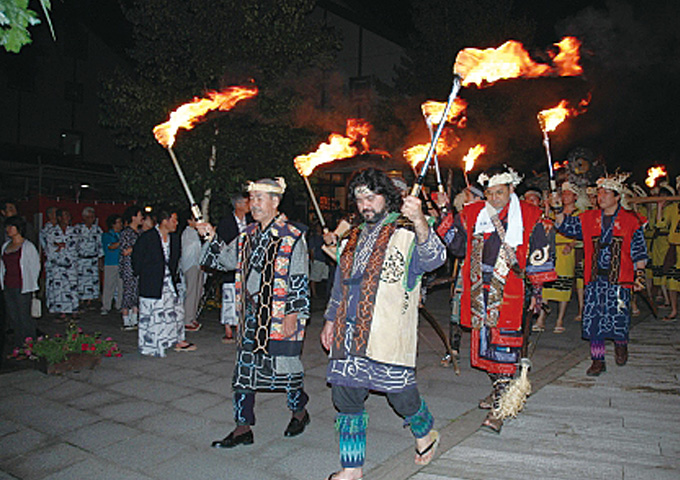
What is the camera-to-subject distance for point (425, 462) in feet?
13.1

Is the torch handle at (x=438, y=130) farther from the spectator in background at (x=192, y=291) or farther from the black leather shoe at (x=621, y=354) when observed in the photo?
the spectator in background at (x=192, y=291)

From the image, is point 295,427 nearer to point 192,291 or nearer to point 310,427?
point 310,427

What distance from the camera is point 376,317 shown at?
363 centimetres

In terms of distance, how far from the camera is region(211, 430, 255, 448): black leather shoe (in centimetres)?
435

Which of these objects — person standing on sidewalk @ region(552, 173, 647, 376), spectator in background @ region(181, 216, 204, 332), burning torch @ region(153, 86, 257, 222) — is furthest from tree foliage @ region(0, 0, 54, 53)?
spectator in background @ region(181, 216, 204, 332)

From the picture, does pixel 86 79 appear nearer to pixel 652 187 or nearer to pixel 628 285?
pixel 652 187

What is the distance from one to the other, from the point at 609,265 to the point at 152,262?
563 centimetres

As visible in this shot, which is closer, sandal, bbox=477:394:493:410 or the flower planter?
sandal, bbox=477:394:493:410

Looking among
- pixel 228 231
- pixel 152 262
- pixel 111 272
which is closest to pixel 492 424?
pixel 228 231

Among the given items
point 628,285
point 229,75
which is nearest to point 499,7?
point 229,75

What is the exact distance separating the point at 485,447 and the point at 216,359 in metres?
3.91

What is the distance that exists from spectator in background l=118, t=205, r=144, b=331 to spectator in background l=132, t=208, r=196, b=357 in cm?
155

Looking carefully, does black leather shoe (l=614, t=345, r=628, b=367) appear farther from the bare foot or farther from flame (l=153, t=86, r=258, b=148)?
flame (l=153, t=86, r=258, b=148)

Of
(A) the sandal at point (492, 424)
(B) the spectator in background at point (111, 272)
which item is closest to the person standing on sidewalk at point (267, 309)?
(A) the sandal at point (492, 424)
